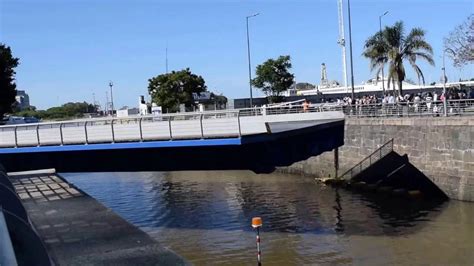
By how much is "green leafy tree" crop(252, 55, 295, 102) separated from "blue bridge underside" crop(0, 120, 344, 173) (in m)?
47.4

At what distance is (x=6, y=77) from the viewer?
5881 centimetres

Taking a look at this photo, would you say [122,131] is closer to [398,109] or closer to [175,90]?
[398,109]

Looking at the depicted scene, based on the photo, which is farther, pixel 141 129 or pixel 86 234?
pixel 141 129

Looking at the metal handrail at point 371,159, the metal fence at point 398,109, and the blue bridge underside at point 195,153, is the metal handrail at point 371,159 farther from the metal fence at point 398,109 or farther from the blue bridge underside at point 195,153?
the blue bridge underside at point 195,153

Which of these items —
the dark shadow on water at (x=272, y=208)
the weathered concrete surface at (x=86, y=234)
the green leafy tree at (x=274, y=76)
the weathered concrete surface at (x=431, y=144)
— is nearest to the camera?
the weathered concrete surface at (x=86, y=234)

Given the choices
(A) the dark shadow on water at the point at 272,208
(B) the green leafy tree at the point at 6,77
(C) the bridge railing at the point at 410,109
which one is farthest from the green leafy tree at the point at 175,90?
(C) the bridge railing at the point at 410,109

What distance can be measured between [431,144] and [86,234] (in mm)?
21788

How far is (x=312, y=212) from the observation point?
26375 millimetres

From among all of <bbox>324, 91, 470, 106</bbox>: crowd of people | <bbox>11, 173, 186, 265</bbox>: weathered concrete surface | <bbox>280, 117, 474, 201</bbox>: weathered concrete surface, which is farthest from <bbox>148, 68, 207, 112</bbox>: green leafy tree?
<bbox>11, 173, 186, 265</bbox>: weathered concrete surface

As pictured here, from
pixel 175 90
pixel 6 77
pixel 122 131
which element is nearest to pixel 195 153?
pixel 122 131

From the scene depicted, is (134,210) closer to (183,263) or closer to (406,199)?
(406,199)

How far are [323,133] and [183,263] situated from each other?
15499 millimetres

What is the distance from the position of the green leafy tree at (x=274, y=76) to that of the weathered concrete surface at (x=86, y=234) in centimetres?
5510

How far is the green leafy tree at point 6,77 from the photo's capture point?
191 ft
